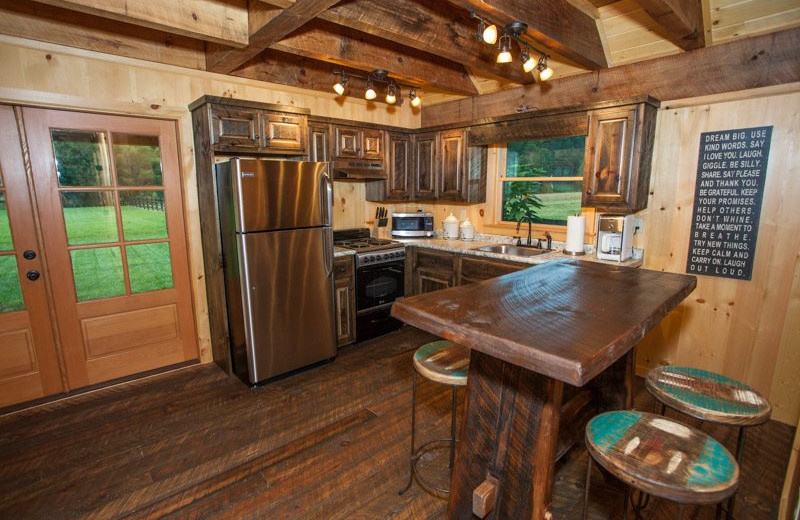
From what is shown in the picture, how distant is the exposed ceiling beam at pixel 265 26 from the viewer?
2.01 metres

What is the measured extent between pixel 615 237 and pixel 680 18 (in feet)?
4.65

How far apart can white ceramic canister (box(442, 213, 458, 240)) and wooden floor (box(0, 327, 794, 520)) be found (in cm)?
177

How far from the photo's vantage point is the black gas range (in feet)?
12.2

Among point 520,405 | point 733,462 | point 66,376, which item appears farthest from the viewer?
point 66,376

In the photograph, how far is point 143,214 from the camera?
3.08 metres

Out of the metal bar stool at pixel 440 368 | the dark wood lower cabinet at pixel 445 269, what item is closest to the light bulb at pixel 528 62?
the dark wood lower cabinet at pixel 445 269

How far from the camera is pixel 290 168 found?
294 centimetres

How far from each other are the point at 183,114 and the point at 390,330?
8.72ft

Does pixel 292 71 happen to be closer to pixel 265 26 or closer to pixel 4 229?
pixel 265 26

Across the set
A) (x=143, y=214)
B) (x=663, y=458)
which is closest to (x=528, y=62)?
(x=663, y=458)

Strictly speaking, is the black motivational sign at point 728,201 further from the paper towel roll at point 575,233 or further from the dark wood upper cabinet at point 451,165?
the dark wood upper cabinet at point 451,165

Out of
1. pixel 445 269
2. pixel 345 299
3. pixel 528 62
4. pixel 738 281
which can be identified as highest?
pixel 528 62

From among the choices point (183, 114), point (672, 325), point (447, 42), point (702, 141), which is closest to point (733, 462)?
point (672, 325)

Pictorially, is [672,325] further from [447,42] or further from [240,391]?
[240,391]
